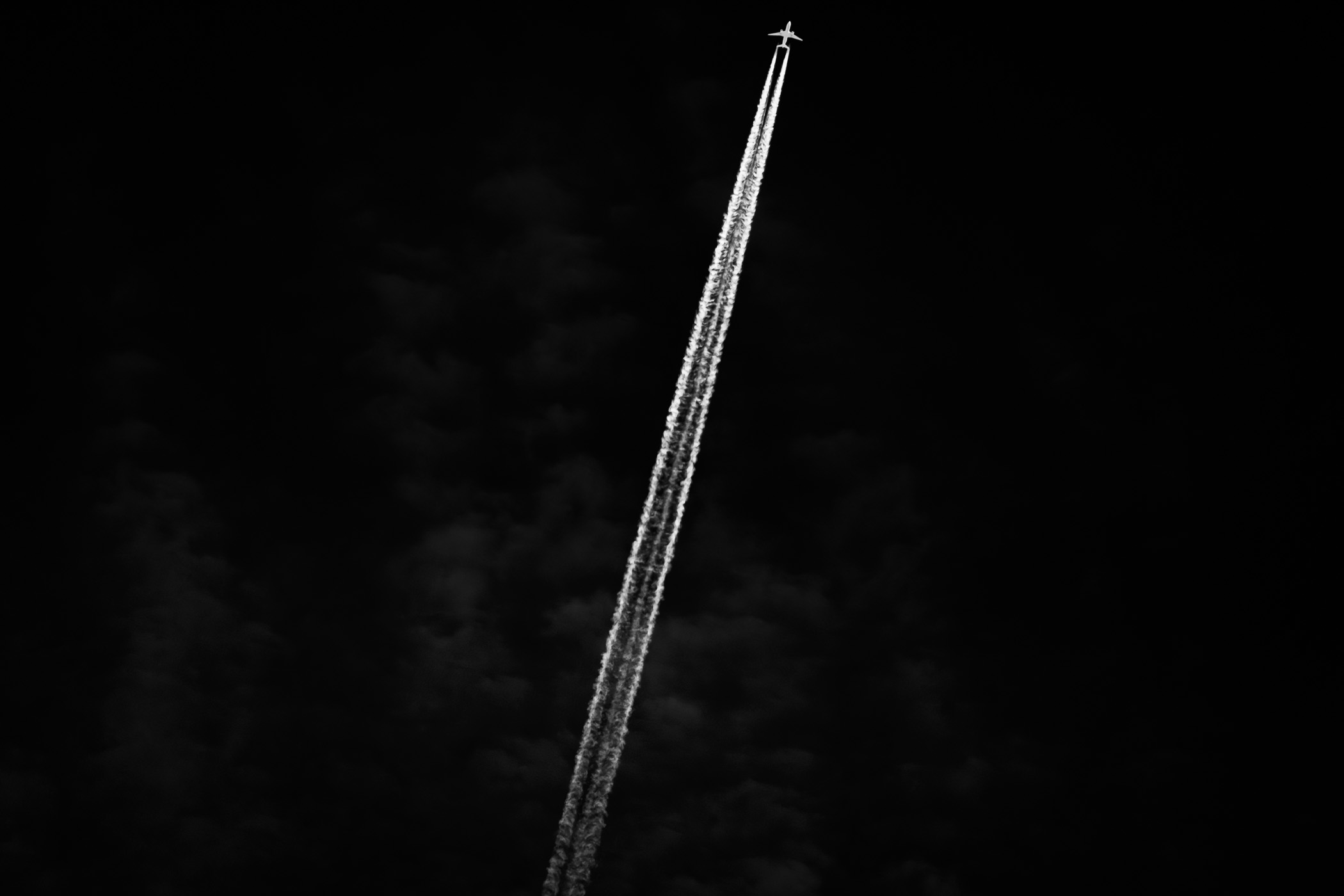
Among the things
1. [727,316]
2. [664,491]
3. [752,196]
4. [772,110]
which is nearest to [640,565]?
[664,491]

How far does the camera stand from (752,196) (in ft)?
162

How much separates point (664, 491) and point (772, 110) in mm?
16450

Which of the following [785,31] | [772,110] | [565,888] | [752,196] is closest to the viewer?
[785,31]

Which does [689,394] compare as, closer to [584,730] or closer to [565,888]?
[584,730]

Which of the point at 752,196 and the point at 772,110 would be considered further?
the point at 772,110

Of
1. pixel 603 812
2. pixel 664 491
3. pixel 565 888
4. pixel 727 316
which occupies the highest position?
pixel 727 316

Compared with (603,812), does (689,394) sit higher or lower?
higher

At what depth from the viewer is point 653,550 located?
2057 inches

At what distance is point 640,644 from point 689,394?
11.7 metres

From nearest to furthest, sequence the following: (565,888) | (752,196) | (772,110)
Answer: (752,196), (772,110), (565,888)

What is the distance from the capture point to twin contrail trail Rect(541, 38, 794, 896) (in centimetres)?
4953

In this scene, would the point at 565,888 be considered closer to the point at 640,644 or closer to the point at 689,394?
the point at 640,644

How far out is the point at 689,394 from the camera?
1977 inches

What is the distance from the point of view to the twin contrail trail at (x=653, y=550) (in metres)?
49.5
